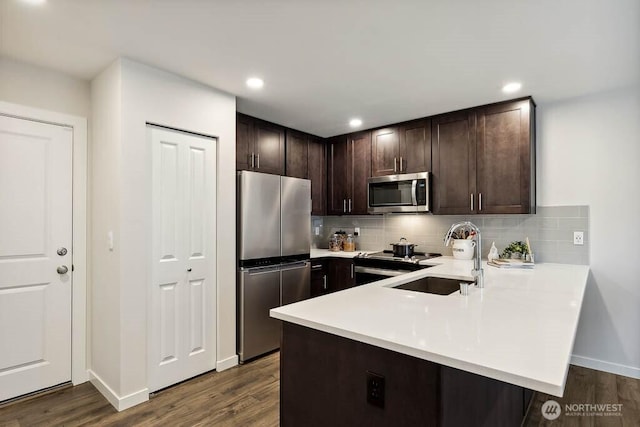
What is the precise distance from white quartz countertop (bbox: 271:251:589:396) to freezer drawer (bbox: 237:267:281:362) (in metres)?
1.38

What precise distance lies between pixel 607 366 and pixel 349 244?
8.91 feet

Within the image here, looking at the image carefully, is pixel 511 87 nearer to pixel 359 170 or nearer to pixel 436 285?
pixel 436 285

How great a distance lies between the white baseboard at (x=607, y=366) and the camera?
278 cm

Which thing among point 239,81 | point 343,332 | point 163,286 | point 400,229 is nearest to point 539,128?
point 400,229

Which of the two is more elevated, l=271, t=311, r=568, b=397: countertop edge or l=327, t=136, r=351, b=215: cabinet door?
l=327, t=136, r=351, b=215: cabinet door

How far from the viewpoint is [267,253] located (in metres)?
3.22

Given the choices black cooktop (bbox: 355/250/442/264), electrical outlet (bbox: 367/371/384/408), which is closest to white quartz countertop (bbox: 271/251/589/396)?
electrical outlet (bbox: 367/371/384/408)

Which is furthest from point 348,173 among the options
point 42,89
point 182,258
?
point 42,89

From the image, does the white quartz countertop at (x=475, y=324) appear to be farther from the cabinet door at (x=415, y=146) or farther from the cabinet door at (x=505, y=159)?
the cabinet door at (x=415, y=146)

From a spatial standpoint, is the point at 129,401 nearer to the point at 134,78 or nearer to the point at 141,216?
the point at 141,216

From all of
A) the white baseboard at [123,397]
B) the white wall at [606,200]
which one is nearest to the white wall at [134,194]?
the white baseboard at [123,397]

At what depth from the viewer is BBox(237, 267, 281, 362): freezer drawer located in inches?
118

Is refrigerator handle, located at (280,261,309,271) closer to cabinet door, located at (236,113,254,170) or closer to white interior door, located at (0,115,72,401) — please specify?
cabinet door, located at (236,113,254,170)

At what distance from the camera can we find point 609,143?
2891 millimetres
